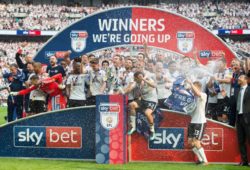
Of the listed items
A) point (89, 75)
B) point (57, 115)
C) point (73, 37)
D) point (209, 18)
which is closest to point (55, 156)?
point (57, 115)

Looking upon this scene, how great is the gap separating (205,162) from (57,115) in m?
2.73

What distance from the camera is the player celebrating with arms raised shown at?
9555 millimetres

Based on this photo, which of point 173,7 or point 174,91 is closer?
point 174,91

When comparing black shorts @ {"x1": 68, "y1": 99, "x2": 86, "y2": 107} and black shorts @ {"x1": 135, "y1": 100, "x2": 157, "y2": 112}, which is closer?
black shorts @ {"x1": 135, "y1": 100, "x2": 157, "y2": 112}

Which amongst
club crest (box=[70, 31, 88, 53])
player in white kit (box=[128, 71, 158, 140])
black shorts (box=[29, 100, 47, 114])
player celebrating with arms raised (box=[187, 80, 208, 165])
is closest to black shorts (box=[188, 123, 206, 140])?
player celebrating with arms raised (box=[187, 80, 208, 165])

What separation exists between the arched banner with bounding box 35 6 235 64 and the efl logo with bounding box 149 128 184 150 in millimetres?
2600

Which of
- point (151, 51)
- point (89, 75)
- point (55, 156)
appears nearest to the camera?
point (55, 156)

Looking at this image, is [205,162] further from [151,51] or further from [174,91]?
[151,51]

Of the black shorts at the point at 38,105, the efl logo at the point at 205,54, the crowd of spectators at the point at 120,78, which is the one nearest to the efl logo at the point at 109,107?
the crowd of spectators at the point at 120,78

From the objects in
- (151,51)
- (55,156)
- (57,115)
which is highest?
(151,51)

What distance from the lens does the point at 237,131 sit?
31.6 feet

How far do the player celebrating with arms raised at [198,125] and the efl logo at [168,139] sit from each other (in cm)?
36

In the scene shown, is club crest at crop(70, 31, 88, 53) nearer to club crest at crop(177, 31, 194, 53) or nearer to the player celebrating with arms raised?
club crest at crop(177, 31, 194, 53)

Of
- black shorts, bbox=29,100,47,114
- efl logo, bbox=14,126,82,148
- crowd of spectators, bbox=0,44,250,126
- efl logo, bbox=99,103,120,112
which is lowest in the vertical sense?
efl logo, bbox=14,126,82,148
